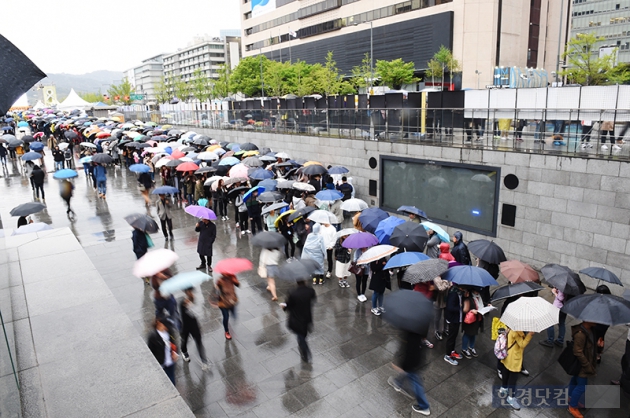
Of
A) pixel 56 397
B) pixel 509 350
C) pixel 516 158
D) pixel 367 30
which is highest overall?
pixel 367 30

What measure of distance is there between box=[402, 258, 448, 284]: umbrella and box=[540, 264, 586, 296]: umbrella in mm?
1899

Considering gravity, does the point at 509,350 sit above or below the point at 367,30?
below

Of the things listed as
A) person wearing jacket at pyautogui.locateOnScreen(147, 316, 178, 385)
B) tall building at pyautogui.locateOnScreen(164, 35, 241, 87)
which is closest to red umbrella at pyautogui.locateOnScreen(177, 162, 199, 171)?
person wearing jacket at pyautogui.locateOnScreen(147, 316, 178, 385)

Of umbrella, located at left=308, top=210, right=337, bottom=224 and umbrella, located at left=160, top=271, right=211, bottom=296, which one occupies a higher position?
umbrella, located at left=308, top=210, right=337, bottom=224

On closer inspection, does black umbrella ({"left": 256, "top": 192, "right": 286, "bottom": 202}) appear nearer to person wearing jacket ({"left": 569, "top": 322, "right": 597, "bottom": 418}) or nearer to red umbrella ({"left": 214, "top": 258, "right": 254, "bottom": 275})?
red umbrella ({"left": 214, "top": 258, "right": 254, "bottom": 275})

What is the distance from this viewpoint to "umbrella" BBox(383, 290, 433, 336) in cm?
577

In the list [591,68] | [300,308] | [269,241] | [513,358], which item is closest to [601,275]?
[513,358]

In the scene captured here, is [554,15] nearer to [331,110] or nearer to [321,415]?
[331,110]

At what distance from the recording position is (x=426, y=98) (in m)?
15.2

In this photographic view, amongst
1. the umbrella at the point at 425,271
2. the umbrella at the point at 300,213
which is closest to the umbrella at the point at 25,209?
the umbrella at the point at 300,213

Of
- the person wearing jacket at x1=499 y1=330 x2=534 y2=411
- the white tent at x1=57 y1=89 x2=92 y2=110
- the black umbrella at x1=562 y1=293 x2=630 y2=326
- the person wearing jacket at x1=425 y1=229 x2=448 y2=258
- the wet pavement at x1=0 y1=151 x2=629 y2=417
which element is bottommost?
the wet pavement at x1=0 y1=151 x2=629 y2=417

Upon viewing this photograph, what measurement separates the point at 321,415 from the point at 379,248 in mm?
3185

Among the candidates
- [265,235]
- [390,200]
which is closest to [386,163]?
[390,200]

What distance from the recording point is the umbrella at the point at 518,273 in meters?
7.60
